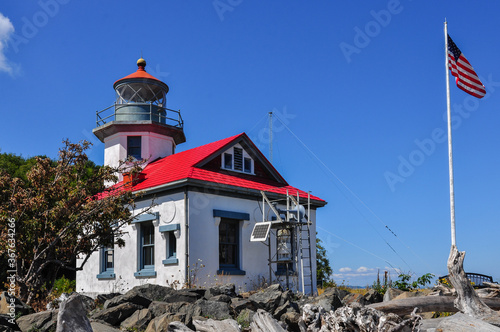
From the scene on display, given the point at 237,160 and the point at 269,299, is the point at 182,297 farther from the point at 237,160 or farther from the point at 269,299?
the point at 237,160

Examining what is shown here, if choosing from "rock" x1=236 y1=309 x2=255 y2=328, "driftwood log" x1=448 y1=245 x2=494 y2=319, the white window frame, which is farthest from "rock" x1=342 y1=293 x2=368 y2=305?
the white window frame

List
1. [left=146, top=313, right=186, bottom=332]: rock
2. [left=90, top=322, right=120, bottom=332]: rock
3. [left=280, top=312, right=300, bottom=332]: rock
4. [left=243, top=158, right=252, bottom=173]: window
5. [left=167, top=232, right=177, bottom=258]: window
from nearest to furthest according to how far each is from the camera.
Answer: [left=90, top=322, right=120, bottom=332]: rock, [left=146, top=313, right=186, bottom=332]: rock, [left=280, top=312, right=300, bottom=332]: rock, [left=167, top=232, right=177, bottom=258]: window, [left=243, top=158, right=252, bottom=173]: window

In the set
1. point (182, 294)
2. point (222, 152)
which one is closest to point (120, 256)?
point (222, 152)

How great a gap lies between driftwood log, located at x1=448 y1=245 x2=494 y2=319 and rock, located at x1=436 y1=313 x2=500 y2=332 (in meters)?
1.16

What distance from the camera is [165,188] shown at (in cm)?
1731

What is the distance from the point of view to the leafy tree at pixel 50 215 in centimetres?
1241

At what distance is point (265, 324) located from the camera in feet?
26.3

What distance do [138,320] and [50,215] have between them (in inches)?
181

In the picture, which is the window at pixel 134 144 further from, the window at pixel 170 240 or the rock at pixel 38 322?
the rock at pixel 38 322

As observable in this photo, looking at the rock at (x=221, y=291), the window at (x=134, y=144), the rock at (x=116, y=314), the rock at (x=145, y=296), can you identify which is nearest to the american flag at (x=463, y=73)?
the rock at (x=221, y=291)

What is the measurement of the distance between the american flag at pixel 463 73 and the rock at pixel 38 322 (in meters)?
14.3

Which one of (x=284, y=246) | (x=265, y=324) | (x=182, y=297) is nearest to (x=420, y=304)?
(x=265, y=324)

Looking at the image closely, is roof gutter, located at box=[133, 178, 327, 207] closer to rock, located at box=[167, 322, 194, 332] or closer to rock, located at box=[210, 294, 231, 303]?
rock, located at box=[210, 294, 231, 303]

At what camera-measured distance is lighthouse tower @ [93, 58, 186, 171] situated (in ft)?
74.7
